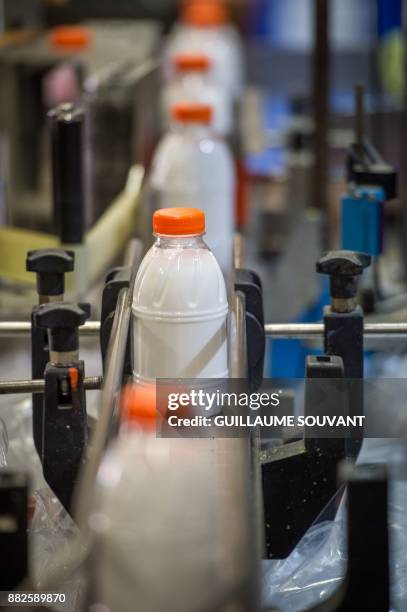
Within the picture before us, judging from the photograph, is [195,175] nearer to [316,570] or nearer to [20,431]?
[20,431]

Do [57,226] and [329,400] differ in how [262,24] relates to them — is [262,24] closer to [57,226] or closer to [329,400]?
[57,226]

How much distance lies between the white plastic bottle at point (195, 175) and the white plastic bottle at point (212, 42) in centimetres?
100

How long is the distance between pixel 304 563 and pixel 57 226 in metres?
0.79

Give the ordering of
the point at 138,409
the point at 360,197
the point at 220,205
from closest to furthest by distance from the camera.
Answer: the point at 138,409 → the point at 360,197 → the point at 220,205

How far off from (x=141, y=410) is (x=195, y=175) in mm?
1114

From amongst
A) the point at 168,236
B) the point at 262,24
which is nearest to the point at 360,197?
the point at 168,236

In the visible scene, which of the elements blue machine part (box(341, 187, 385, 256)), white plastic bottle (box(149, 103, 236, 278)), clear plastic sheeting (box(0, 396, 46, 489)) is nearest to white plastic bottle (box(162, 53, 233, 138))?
white plastic bottle (box(149, 103, 236, 278))

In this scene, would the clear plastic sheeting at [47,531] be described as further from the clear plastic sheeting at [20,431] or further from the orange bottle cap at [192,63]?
the orange bottle cap at [192,63]

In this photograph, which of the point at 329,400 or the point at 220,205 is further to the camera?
the point at 220,205

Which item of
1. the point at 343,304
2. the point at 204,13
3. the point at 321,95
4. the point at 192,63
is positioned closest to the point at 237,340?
the point at 343,304

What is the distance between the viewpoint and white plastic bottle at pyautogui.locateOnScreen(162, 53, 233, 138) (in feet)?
8.32

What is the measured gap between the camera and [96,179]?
214 centimetres

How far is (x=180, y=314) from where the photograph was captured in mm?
991

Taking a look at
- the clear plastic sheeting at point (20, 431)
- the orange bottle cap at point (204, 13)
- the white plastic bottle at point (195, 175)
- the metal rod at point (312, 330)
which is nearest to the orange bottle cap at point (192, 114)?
the white plastic bottle at point (195, 175)
